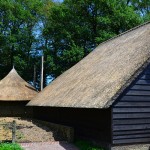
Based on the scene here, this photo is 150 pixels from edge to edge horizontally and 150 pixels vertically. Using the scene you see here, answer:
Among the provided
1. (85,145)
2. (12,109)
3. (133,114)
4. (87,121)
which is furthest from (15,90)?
(133,114)

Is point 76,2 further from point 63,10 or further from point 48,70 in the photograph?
point 48,70

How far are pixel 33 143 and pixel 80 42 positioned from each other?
25984 millimetres

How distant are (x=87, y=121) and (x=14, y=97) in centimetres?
1452

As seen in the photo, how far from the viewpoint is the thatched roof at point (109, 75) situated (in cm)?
1407

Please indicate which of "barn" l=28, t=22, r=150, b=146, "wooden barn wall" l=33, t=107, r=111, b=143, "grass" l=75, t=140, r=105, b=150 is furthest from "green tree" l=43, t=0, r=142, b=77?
"grass" l=75, t=140, r=105, b=150

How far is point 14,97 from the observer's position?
2959cm

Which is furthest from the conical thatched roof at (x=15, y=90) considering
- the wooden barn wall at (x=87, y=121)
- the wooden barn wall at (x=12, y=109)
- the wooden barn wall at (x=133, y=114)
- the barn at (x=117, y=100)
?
the wooden barn wall at (x=133, y=114)

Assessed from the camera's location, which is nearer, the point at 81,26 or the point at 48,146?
the point at 48,146

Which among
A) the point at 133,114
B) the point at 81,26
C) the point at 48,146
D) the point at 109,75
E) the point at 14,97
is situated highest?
the point at 81,26

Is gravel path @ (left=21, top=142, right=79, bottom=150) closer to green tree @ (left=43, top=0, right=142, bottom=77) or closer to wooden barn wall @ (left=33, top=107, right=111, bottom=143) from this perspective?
wooden barn wall @ (left=33, top=107, right=111, bottom=143)

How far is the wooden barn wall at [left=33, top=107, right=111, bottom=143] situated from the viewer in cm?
1452

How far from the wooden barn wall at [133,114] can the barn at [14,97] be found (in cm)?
1690

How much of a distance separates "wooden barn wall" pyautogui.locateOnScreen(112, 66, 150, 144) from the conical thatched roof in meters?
16.9

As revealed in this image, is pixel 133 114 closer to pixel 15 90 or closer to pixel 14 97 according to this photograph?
pixel 14 97
